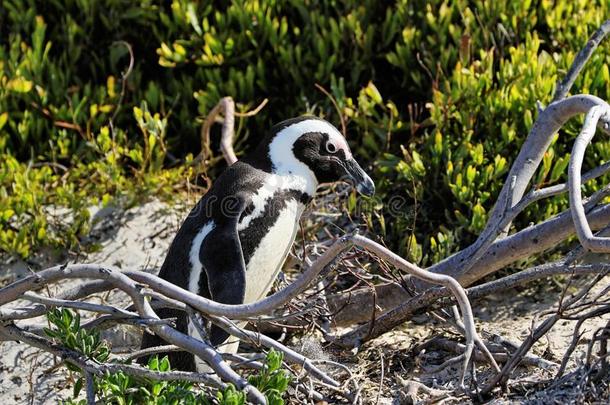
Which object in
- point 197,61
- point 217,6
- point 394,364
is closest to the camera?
point 394,364

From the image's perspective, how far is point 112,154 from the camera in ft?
16.3

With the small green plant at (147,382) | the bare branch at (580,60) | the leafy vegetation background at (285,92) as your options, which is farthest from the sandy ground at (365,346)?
the bare branch at (580,60)

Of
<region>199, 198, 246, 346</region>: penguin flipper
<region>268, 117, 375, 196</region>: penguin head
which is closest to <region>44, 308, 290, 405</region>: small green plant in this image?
<region>199, 198, 246, 346</region>: penguin flipper

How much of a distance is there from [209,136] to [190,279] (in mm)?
1799

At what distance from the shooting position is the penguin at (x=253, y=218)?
3.68 metres

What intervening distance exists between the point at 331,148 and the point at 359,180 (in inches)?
5.8

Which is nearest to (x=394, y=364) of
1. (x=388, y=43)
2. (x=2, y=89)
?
(x=388, y=43)

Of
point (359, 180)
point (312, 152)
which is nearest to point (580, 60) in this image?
point (359, 180)

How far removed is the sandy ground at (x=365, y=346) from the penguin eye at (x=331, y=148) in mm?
686

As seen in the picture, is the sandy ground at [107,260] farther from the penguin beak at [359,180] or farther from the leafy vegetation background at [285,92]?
the penguin beak at [359,180]

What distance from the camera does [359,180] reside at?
3.98 metres

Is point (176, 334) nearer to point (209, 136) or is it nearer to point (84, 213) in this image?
point (84, 213)

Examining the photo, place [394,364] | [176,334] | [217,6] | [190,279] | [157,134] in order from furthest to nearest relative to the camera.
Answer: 1. [217,6]
2. [157,134]
3. [394,364]
4. [190,279]
5. [176,334]

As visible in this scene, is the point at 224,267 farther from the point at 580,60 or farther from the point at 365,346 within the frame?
the point at 580,60
